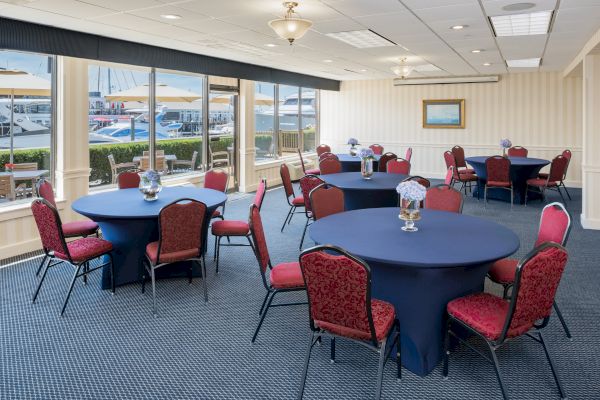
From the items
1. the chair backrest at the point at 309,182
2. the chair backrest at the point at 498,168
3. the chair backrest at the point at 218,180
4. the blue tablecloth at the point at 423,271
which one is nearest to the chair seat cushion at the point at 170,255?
the blue tablecloth at the point at 423,271

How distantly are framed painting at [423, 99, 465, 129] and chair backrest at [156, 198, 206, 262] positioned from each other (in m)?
9.67

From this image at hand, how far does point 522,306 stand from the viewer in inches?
97.1

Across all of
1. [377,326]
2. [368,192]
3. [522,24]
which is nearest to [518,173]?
[522,24]

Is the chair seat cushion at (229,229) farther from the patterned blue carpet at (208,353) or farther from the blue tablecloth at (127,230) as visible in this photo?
the patterned blue carpet at (208,353)

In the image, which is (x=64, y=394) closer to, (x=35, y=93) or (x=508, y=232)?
(x=508, y=232)

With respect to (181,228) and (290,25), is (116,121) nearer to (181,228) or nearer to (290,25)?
(290,25)

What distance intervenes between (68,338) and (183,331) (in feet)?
2.63

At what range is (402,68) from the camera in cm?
902

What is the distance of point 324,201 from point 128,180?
2.65 meters

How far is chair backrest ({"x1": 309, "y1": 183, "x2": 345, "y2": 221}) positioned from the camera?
4.60 metres

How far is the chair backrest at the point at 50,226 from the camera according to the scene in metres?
3.73

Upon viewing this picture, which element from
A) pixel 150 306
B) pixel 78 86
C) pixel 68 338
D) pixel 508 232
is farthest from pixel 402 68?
pixel 68 338

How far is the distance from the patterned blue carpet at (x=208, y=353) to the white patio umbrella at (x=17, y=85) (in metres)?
2.25

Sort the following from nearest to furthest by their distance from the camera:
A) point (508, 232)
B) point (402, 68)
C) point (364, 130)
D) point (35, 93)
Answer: point (508, 232) → point (35, 93) → point (402, 68) → point (364, 130)
